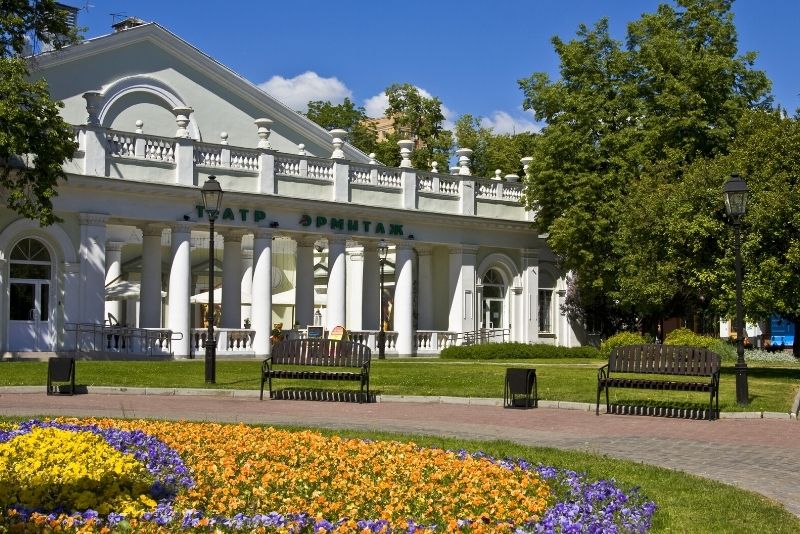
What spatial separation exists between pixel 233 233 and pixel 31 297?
8051 millimetres

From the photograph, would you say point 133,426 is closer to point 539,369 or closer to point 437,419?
point 437,419

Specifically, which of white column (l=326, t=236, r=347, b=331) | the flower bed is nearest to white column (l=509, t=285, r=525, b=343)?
white column (l=326, t=236, r=347, b=331)

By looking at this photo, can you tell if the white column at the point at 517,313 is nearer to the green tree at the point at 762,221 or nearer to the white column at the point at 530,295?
the white column at the point at 530,295

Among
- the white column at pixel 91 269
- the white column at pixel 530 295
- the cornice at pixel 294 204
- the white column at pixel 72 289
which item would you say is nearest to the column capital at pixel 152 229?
the cornice at pixel 294 204

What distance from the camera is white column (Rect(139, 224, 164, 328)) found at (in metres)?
38.9

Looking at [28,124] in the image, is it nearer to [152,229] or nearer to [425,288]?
[152,229]

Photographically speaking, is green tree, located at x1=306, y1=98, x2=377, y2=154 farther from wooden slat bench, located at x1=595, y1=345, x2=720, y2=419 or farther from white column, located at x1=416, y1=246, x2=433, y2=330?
wooden slat bench, located at x1=595, y1=345, x2=720, y2=419

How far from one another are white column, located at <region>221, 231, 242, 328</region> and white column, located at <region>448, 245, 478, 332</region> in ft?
32.1

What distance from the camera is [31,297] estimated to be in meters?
36.4

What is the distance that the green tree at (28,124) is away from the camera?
30.9 meters

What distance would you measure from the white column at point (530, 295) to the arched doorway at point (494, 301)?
0.93 meters

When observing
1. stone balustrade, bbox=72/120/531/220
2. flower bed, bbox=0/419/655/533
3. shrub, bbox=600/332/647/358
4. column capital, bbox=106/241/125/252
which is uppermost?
stone balustrade, bbox=72/120/531/220

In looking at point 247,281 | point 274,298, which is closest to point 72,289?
point 247,281

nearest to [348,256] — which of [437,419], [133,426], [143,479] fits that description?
[437,419]
